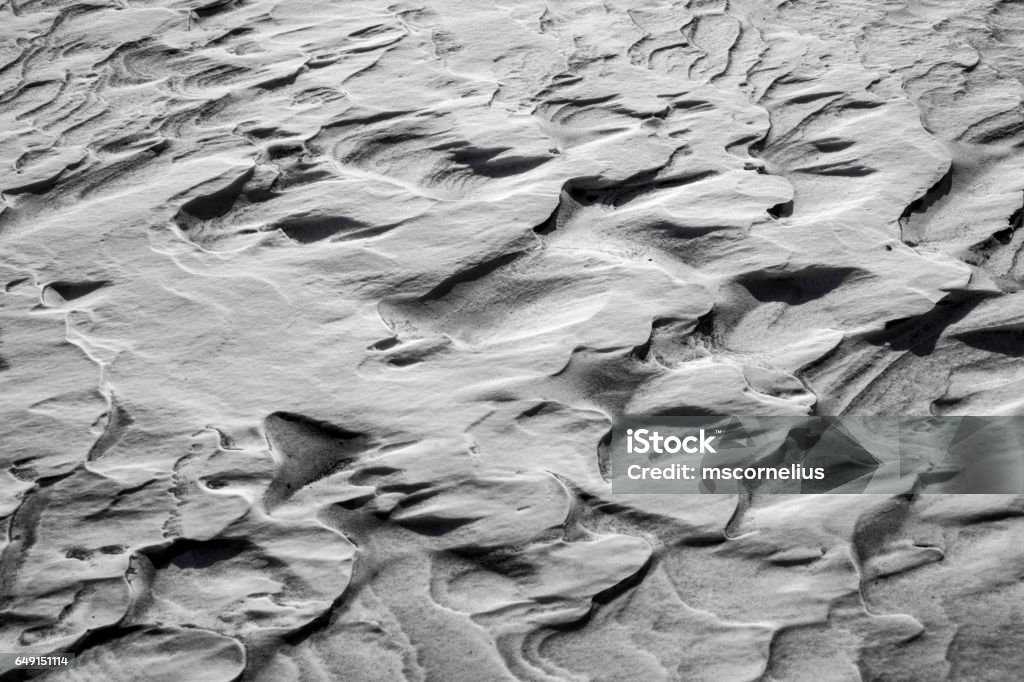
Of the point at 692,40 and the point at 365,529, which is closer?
the point at 365,529

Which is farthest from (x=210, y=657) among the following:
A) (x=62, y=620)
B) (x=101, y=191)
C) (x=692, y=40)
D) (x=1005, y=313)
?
(x=692, y=40)

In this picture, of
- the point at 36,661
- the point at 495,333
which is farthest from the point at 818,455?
the point at 36,661

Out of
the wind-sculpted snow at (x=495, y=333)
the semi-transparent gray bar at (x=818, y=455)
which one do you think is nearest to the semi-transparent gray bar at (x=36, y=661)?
the wind-sculpted snow at (x=495, y=333)

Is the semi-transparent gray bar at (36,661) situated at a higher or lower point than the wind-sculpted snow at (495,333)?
lower

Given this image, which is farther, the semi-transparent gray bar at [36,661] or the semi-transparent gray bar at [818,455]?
the semi-transparent gray bar at [818,455]

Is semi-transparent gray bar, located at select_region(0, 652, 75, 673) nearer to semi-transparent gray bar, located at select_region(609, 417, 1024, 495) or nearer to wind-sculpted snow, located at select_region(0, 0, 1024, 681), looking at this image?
wind-sculpted snow, located at select_region(0, 0, 1024, 681)

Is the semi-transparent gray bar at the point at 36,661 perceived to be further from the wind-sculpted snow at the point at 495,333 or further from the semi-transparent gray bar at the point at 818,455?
the semi-transparent gray bar at the point at 818,455

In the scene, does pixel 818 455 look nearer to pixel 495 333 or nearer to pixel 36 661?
pixel 495 333

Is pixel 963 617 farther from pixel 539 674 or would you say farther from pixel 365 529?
pixel 365 529
